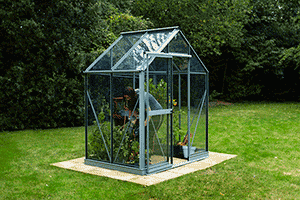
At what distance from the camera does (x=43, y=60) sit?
12297 mm

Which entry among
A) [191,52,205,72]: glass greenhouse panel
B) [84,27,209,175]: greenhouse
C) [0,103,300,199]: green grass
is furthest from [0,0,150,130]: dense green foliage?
[191,52,205,72]: glass greenhouse panel

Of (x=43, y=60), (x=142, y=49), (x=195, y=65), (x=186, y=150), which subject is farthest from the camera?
(x=43, y=60)

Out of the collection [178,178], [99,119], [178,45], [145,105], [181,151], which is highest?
[178,45]

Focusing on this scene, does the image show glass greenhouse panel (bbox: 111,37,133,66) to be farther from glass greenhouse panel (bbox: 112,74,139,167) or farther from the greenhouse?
glass greenhouse panel (bbox: 112,74,139,167)

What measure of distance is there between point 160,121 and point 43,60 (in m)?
7.19

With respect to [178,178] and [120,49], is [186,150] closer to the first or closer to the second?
[178,178]

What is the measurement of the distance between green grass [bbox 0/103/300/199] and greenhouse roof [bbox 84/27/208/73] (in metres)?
2.15

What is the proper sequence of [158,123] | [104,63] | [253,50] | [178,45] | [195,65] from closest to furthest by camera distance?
[158,123], [104,63], [178,45], [195,65], [253,50]

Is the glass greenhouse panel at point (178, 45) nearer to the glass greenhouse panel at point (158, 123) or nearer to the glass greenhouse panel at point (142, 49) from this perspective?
the glass greenhouse panel at point (142, 49)

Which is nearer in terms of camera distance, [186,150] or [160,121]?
[160,121]

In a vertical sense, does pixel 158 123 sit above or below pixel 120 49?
below

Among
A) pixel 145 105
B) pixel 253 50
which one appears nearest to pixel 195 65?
pixel 145 105

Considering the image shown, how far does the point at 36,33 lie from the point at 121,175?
7.48 metres

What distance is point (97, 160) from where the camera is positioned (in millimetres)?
7074
